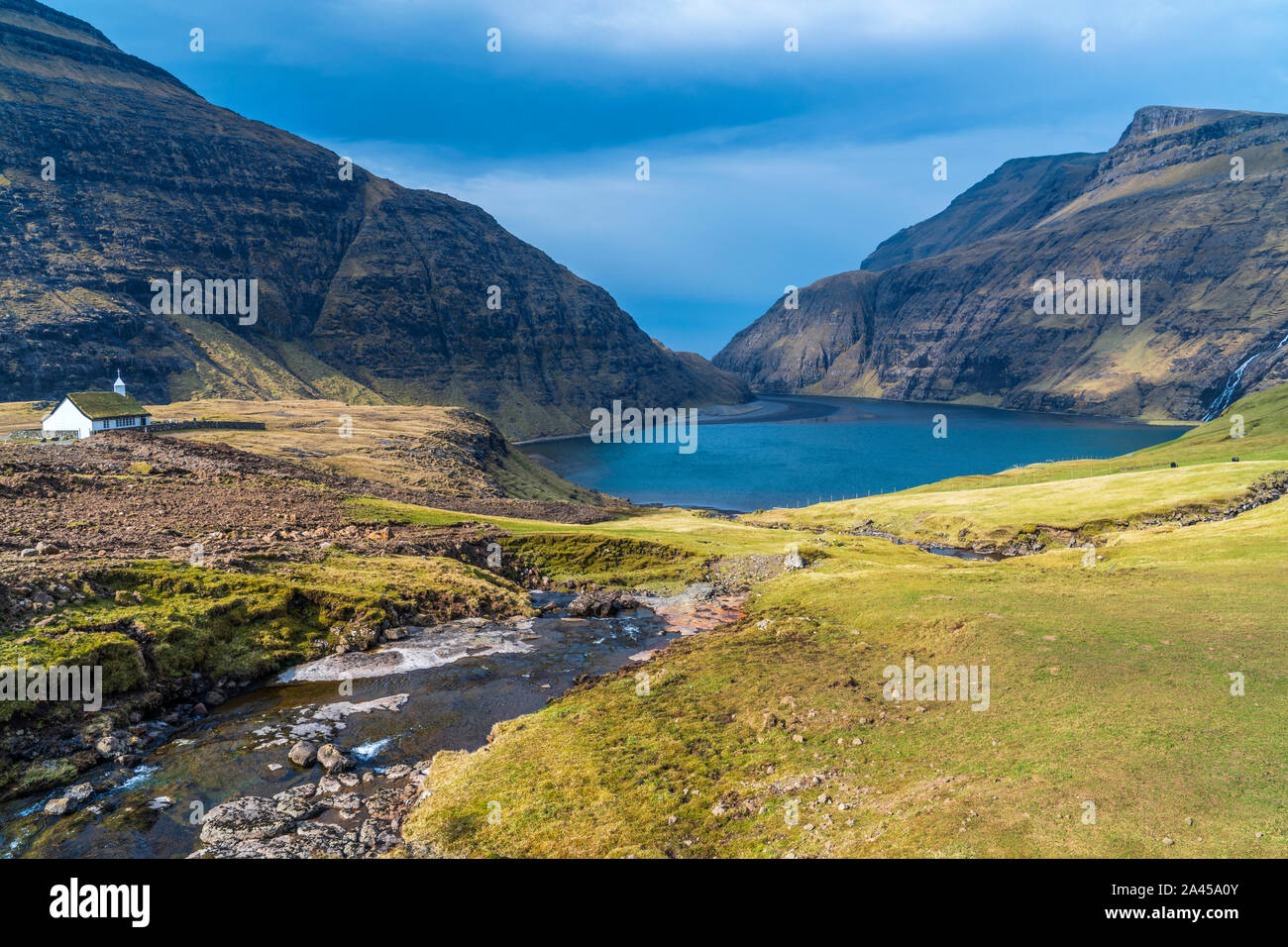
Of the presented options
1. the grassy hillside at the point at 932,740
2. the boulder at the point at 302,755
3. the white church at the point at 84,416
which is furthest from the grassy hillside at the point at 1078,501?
the white church at the point at 84,416

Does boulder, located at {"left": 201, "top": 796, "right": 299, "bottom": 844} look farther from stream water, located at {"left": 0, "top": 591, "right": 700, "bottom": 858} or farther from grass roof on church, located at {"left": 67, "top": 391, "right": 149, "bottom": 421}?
grass roof on church, located at {"left": 67, "top": 391, "right": 149, "bottom": 421}

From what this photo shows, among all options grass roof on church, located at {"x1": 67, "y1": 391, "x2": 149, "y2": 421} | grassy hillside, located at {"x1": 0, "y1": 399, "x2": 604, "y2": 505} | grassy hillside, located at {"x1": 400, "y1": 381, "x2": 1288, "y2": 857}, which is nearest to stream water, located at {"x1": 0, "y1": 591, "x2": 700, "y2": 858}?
grassy hillside, located at {"x1": 400, "y1": 381, "x2": 1288, "y2": 857}

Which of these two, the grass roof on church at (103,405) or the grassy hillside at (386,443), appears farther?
the grassy hillside at (386,443)

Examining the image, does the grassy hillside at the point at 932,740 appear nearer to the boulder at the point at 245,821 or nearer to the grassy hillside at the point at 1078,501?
the boulder at the point at 245,821

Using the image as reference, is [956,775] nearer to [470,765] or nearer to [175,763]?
[470,765]

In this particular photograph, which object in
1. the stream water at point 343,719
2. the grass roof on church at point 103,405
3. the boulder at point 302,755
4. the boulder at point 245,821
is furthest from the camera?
the grass roof on church at point 103,405

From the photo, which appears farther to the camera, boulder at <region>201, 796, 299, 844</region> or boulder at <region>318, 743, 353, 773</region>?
boulder at <region>318, 743, 353, 773</region>
